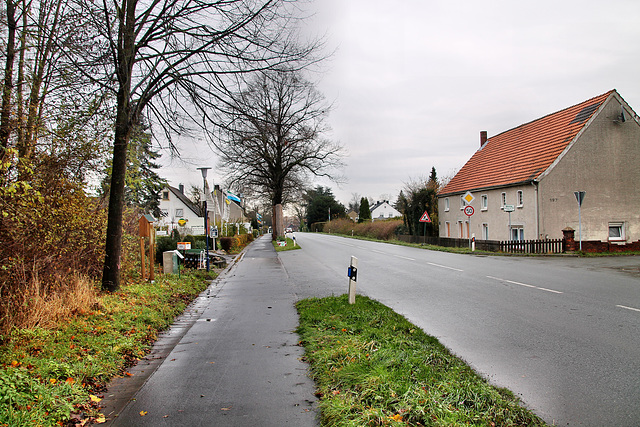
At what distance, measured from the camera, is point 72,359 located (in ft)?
17.6

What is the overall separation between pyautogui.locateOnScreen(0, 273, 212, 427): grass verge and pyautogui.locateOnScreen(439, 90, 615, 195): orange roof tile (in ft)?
81.4

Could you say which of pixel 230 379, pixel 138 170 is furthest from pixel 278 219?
pixel 230 379

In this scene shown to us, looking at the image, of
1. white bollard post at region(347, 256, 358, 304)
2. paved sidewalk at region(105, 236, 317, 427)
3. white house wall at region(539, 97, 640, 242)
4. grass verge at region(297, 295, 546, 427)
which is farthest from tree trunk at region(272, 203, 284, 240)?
grass verge at region(297, 295, 546, 427)

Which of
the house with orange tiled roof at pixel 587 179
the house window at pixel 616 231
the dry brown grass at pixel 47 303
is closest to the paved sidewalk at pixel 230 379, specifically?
the dry brown grass at pixel 47 303

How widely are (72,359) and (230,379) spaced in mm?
1909

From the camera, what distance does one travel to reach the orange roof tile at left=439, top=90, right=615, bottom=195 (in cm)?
2731

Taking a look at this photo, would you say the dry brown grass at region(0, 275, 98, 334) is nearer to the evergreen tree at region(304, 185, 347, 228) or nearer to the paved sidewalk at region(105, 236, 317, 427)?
the paved sidewalk at region(105, 236, 317, 427)

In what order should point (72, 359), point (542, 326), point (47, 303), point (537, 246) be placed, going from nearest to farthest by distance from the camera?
point (72, 359) → point (47, 303) → point (542, 326) → point (537, 246)

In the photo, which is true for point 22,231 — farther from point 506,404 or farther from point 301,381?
point 506,404

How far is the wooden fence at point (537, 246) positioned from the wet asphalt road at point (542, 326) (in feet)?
28.4

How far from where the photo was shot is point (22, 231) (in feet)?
22.1

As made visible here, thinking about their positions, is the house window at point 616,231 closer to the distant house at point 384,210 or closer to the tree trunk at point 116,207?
the tree trunk at point 116,207

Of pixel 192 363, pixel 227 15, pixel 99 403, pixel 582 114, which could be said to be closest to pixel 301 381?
pixel 192 363

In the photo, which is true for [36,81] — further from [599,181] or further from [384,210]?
[384,210]
